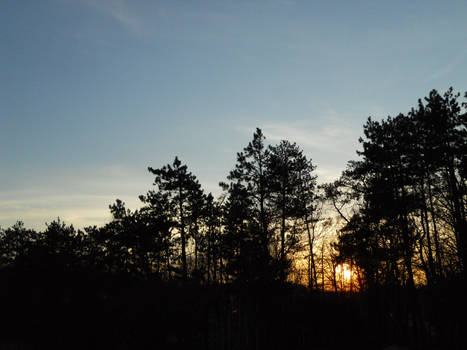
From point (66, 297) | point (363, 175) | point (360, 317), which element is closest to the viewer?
point (66, 297)

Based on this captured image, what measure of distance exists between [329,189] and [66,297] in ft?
80.4

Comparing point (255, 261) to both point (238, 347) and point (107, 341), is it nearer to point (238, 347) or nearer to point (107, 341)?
point (238, 347)

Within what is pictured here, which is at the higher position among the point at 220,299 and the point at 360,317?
the point at 220,299

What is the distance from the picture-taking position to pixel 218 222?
35.6 meters

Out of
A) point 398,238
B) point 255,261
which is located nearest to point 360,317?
point 398,238

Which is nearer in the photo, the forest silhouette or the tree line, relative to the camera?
the forest silhouette

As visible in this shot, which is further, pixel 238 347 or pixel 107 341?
pixel 238 347

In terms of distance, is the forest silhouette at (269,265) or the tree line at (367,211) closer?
the forest silhouette at (269,265)

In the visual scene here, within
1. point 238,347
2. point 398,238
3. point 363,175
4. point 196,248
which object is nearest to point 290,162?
point 363,175

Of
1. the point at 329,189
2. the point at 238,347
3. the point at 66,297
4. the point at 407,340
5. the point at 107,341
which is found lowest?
the point at 407,340

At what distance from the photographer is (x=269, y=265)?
735 inches

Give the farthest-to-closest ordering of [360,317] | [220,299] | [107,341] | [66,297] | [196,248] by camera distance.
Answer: [196,248] < [360,317] < [220,299] < [107,341] < [66,297]

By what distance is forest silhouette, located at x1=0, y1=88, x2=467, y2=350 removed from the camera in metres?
6.24

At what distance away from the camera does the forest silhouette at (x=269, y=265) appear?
20.5 feet
